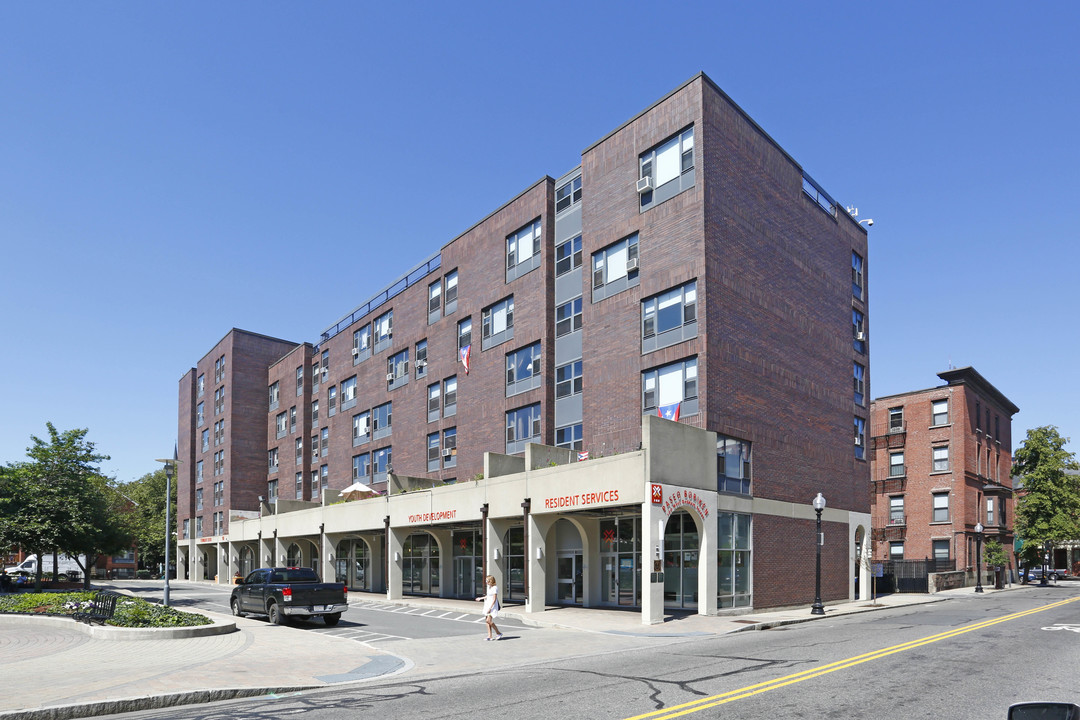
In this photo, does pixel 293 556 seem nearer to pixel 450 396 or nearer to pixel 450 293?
pixel 450 396

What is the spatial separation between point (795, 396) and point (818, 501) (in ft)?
23.2

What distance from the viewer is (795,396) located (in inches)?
1377

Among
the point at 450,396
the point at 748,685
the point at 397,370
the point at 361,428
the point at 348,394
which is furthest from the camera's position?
the point at 348,394

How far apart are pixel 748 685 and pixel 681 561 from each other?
55.3ft

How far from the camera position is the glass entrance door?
3247 centimetres

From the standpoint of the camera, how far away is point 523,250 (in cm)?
3969

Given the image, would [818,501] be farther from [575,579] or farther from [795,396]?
[575,579]

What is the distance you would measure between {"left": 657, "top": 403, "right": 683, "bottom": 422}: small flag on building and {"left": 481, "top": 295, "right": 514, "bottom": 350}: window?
11.3 meters

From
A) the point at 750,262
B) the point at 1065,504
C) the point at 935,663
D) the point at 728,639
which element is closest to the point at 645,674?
the point at 935,663

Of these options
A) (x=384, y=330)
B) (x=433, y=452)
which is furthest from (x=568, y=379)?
(x=384, y=330)

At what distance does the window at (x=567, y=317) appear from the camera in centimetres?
3619

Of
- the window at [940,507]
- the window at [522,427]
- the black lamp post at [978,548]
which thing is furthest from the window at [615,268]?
the window at [940,507]

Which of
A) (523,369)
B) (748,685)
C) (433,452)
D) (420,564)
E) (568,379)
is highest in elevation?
(523,369)

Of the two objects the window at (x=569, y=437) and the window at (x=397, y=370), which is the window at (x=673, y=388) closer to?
the window at (x=569, y=437)
